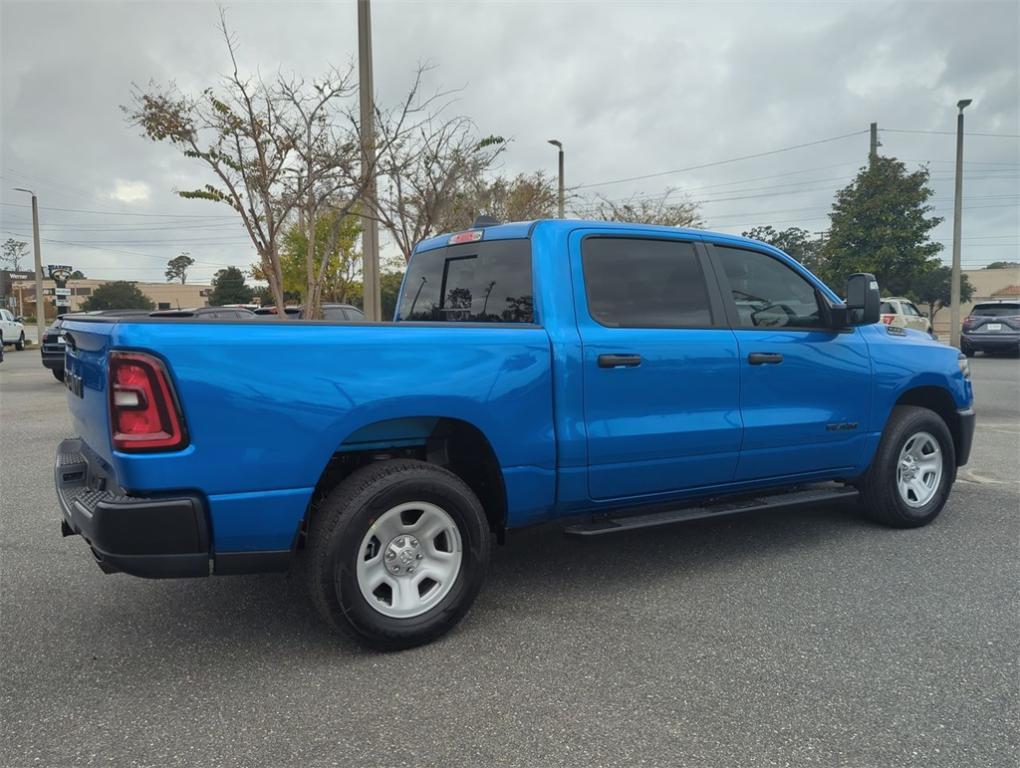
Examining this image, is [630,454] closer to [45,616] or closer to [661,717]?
[661,717]

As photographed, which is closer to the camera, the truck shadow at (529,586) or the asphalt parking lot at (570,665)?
the asphalt parking lot at (570,665)

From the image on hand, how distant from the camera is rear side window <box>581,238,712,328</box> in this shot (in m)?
3.89

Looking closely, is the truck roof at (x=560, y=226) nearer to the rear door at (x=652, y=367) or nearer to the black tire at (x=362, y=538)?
the rear door at (x=652, y=367)

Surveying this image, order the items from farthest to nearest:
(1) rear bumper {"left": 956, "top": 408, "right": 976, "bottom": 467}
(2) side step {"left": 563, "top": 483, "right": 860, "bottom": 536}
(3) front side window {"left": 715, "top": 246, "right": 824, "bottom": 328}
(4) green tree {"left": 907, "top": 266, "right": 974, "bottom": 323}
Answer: (4) green tree {"left": 907, "top": 266, "right": 974, "bottom": 323} → (1) rear bumper {"left": 956, "top": 408, "right": 976, "bottom": 467} → (3) front side window {"left": 715, "top": 246, "right": 824, "bottom": 328} → (2) side step {"left": 563, "top": 483, "right": 860, "bottom": 536}

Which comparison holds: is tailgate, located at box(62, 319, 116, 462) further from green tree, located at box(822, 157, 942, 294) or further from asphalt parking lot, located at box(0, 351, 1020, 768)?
green tree, located at box(822, 157, 942, 294)

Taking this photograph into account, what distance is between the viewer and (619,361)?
3715mm

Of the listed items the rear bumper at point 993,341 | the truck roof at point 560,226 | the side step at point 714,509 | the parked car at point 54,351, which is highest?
the truck roof at point 560,226

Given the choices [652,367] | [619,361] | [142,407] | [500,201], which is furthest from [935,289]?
[142,407]

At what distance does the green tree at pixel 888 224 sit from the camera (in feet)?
90.1

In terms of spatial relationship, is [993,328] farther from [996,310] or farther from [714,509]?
[714,509]

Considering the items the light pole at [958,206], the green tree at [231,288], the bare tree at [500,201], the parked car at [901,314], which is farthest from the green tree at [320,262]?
the green tree at [231,288]

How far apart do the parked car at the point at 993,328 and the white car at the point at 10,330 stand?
31.9 metres

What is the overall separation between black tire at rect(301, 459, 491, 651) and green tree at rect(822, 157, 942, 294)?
92.2ft

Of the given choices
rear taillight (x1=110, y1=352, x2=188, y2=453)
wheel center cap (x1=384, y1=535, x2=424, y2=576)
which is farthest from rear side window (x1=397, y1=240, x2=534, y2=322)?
rear taillight (x1=110, y1=352, x2=188, y2=453)
